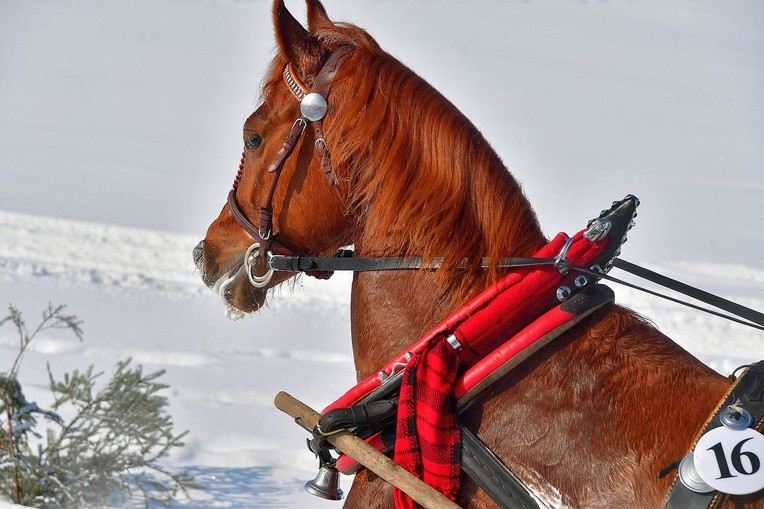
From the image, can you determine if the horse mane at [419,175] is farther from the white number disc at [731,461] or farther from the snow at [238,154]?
the white number disc at [731,461]

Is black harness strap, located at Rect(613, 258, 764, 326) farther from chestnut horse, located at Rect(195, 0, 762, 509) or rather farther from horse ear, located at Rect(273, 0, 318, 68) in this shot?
horse ear, located at Rect(273, 0, 318, 68)

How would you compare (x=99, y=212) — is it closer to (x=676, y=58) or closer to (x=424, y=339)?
(x=424, y=339)

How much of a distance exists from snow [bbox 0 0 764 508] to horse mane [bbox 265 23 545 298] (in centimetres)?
37

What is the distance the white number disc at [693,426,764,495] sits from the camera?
1.48 meters

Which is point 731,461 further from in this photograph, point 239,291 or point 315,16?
point 315,16

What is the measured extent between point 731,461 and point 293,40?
1.26 meters

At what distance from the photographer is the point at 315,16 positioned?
2023mm

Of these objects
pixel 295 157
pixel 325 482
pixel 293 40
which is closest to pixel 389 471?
pixel 325 482

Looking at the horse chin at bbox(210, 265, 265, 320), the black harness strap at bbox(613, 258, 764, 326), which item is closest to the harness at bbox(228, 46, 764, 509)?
the black harness strap at bbox(613, 258, 764, 326)

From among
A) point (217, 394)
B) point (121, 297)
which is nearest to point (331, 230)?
point (217, 394)

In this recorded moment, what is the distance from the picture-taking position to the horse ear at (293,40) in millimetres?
1892

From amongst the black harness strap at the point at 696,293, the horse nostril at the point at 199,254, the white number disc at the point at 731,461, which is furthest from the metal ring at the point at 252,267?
the white number disc at the point at 731,461

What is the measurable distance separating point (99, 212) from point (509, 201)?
773 cm

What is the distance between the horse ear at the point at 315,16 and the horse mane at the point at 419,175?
17 centimetres
